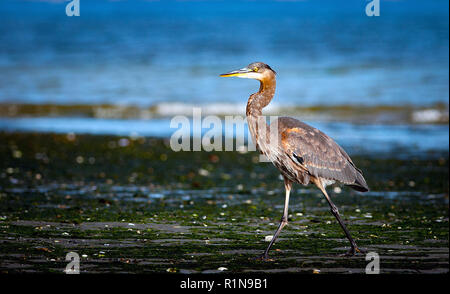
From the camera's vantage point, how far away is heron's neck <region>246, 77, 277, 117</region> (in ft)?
25.7

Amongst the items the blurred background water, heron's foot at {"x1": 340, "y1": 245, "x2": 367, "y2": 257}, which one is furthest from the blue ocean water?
heron's foot at {"x1": 340, "y1": 245, "x2": 367, "y2": 257}

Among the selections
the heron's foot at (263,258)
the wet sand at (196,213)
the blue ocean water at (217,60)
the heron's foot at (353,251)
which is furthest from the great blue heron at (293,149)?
the blue ocean water at (217,60)

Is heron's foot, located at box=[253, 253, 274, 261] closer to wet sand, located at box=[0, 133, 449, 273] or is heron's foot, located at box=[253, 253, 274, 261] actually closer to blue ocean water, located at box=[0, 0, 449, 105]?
wet sand, located at box=[0, 133, 449, 273]

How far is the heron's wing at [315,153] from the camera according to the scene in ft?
25.3

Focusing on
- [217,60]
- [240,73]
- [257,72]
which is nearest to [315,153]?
[257,72]

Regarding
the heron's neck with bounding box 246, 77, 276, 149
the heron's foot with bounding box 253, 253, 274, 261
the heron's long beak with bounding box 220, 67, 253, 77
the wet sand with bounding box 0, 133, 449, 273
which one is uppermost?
the heron's long beak with bounding box 220, 67, 253, 77

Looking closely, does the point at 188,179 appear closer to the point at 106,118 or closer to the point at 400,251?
the point at 400,251

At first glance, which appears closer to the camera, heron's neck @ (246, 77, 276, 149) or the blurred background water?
heron's neck @ (246, 77, 276, 149)

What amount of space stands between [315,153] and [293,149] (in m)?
0.30

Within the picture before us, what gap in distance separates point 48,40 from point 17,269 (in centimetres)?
3941

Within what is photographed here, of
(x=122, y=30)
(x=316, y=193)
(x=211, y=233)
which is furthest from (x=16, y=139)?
(x=122, y=30)

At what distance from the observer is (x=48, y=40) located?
144ft

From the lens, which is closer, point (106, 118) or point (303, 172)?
point (303, 172)

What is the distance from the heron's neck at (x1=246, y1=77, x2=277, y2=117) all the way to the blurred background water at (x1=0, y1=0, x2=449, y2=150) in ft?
26.6
